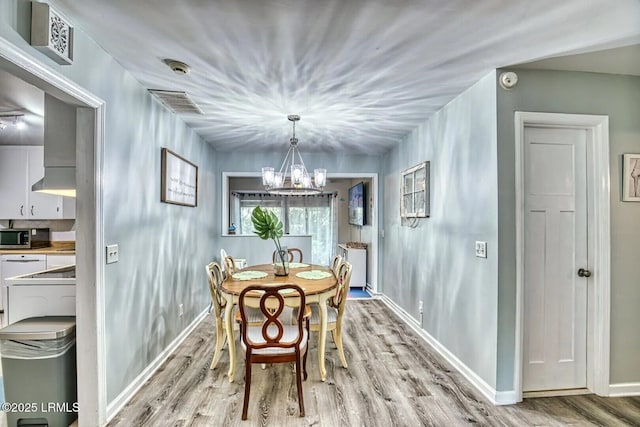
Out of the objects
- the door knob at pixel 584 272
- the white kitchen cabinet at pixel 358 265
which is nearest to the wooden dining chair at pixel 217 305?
the door knob at pixel 584 272

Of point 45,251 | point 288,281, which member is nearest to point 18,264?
point 45,251

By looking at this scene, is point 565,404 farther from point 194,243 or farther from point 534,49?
point 194,243

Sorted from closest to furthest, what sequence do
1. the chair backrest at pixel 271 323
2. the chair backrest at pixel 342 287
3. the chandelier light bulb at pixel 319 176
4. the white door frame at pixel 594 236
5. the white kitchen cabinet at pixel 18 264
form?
the chair backrest at pixel 271 323 < the white door frame at pixel 594 236 < the chair backrest at pixel 342 287 < the chandelier light bulb at pixel 319 176 < the white kitchen cabinet at pixel 18 264

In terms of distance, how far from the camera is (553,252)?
2.33m


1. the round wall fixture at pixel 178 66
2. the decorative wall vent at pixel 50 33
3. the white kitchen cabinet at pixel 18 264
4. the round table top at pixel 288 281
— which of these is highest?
the round wall fixture at pixel 178 66

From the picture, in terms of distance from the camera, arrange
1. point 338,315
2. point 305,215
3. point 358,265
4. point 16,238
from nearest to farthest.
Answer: point 338,315
point 16,238
point 358,265
point 305,215

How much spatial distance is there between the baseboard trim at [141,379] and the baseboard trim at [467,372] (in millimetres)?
2570

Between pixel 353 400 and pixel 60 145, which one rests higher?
pixel 60 145

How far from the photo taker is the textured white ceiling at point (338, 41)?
157 cm

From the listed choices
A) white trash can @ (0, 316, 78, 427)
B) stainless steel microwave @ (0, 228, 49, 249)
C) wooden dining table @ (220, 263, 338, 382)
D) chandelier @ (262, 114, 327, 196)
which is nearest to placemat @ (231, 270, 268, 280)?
wooden dining table @ (220, 263, 338, 382)

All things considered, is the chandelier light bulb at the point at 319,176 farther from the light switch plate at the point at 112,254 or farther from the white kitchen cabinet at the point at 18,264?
the white kitchen cabinet at the point at 18,264

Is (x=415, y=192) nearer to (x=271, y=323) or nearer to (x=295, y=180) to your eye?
(x=295, y=180)

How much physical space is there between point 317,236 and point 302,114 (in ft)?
14.3

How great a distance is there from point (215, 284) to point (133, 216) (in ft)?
2.78
